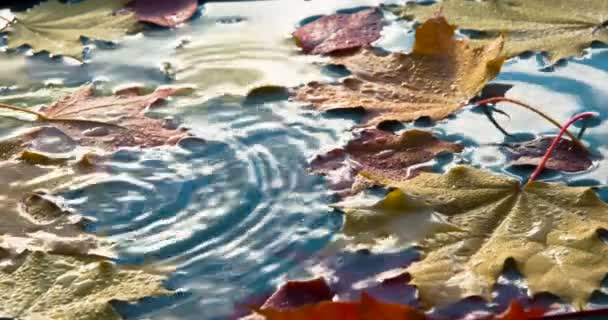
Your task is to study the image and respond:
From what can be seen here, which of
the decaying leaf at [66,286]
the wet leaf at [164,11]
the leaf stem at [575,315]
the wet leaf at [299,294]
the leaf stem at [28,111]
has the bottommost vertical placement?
the leaf stem at [575,315]

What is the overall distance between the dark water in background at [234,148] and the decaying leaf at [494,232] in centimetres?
7

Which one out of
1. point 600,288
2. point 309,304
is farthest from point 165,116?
point 600,288

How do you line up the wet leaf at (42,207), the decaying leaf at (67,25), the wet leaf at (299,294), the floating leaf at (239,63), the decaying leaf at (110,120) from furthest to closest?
the decaying leaf at (67,25) < the floating leaf at (239,63) < the decaying leaf at (110,120) < the wet leaf at (42,207) < the wet leaf at (299,294)

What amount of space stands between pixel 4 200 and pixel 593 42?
1.06 m

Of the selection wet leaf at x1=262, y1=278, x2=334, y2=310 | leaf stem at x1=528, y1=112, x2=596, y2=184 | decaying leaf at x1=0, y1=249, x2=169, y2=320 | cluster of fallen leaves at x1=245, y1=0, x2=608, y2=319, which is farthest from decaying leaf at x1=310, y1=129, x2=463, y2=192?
decaying leaf at x1=0, y1=249, x2=169, y2=320

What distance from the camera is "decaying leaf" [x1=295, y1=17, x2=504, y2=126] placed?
1.56 meters

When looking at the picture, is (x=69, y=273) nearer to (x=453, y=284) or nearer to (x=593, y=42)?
(x=453, y=284)

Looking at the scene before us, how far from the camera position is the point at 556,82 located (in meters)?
1.66

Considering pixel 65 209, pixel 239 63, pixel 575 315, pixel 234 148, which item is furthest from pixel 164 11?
pixel 575 315

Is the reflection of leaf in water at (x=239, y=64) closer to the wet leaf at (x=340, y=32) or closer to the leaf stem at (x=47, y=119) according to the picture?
the wet leaf at (x=340, y=32)

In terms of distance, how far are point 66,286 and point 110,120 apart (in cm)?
44

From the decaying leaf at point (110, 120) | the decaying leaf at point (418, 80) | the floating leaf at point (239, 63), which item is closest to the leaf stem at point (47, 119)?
the decaying leaf at point (110, 120)

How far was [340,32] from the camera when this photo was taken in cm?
183

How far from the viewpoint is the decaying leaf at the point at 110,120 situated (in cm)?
155
